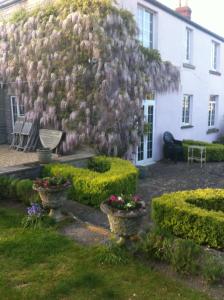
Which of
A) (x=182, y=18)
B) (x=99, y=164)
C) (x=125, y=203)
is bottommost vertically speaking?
(x=99, y=164)

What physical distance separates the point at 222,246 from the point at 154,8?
9128 mm

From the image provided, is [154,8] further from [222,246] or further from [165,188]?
[222,246]

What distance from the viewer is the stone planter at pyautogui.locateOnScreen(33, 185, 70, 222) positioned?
Result: 4.90 m

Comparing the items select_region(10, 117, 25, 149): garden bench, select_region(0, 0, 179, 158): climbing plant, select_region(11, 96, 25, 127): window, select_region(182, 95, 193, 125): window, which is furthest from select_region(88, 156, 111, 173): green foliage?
select_region(182, 95, 193, 125): window

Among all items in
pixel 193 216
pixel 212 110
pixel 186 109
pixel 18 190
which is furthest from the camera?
pixel 212 110

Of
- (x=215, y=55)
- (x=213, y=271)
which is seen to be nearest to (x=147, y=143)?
(x=215, y=55)

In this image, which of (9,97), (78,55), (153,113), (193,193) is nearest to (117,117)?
(78,55)

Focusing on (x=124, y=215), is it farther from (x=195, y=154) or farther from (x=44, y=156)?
(x=195, y=154)

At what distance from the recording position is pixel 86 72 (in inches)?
344

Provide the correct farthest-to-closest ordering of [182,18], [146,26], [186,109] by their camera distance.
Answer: [186,109]
[182,18]
[146,26]

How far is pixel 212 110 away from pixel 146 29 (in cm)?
768

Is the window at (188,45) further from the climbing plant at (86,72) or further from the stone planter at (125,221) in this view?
the stone planter at (125,221)

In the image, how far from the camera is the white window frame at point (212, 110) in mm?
16484

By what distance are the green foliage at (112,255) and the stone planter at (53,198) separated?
1.33 m
